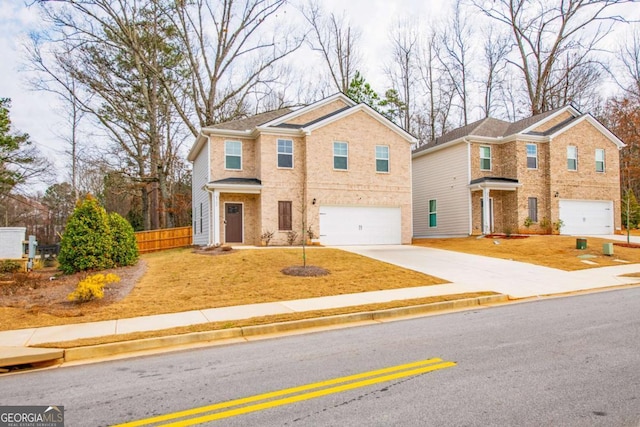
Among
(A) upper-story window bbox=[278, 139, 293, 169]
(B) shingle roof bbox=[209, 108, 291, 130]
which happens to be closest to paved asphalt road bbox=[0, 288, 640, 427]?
(A) upper-story window bbox=[278, 139, 293, 169]

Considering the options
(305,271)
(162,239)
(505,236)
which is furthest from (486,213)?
(162,239)

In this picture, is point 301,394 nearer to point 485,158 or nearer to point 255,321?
point 255,321

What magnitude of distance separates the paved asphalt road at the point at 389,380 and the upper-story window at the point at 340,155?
15.3 metres

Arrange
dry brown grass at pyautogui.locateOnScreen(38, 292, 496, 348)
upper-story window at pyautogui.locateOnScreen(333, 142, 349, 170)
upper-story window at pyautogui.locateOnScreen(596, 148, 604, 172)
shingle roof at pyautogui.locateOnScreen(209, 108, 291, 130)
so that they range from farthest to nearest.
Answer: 1. upper-story window at pyautogui.locateOnScreen(596, 148, 604, 172)
2. shingle roof at pyautogui.locateOnScreen(209, 108, 291, 130)
3. upper-story window at pyautogui.locateOnScreen(333, 142, 349, 170)
4. dry brown grass at pyautogui.locateOnScreen(38, 292, 496, 348)

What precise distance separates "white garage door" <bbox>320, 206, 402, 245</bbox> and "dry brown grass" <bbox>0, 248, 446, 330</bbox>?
4.76 meters

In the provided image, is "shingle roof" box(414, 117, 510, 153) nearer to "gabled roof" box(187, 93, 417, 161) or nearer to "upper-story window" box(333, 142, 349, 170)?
"gabled roof" box(187, 93, 417, 161)

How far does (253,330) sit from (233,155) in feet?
50.9

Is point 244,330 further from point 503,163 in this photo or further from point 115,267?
point 503,163

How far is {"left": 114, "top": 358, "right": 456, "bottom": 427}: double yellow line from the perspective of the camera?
3926 mm

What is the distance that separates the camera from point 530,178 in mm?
25578

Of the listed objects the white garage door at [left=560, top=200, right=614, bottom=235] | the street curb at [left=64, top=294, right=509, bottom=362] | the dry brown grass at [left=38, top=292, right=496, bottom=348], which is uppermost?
the white garage door at [left=560, top=200, right=614, bottom=235]

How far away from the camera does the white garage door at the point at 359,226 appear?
862 inches

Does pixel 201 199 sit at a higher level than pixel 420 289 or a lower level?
higher

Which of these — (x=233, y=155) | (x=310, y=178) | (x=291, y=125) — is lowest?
(x=310, y=178)
